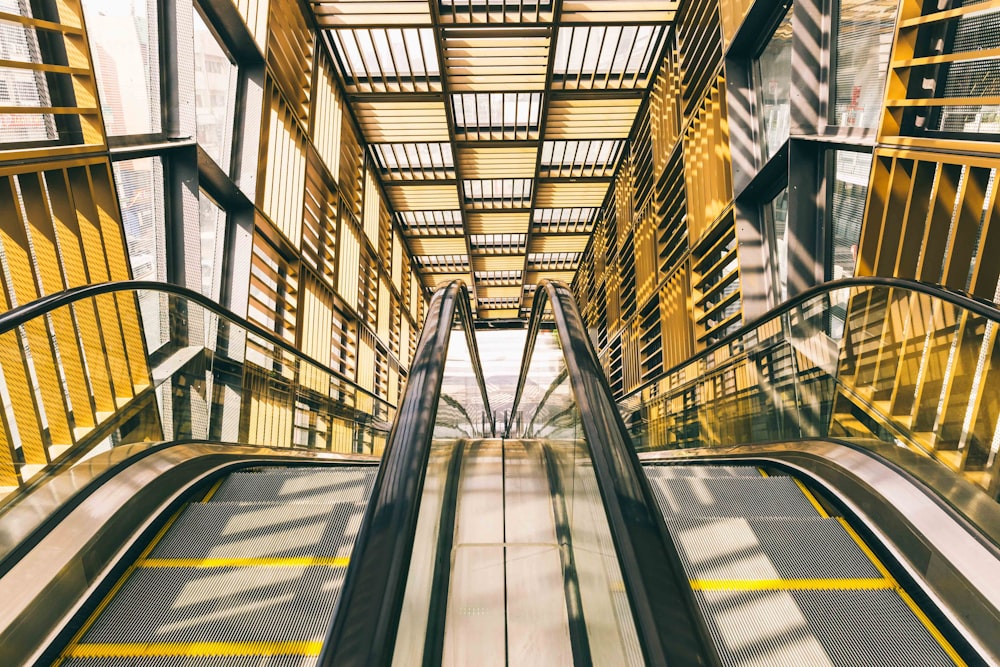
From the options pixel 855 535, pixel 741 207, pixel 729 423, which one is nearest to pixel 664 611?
pixel 855 535

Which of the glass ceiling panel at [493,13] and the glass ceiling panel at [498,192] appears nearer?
the glass ceiling panel at [493,13]

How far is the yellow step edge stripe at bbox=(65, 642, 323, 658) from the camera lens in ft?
4.75

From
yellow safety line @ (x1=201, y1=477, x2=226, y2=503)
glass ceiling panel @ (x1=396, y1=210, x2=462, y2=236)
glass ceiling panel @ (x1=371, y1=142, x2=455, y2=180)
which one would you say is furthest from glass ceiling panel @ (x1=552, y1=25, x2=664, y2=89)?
yellow safety line @ (x1=201, y1=477, x2=226, y2=503)

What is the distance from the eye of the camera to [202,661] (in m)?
1.43

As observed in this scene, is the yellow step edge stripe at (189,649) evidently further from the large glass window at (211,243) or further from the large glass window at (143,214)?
the large glass window at (211,243)

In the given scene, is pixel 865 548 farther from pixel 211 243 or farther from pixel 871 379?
→ pixel 211 243

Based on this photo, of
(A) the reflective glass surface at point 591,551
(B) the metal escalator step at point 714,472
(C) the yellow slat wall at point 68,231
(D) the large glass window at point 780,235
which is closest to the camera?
(A) the reflective glass surface at point 591,551

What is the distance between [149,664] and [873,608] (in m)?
2.00

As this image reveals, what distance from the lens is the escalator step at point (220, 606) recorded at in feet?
4.96

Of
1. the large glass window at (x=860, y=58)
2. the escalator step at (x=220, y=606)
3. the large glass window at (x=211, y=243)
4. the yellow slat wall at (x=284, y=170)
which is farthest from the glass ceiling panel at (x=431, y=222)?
the escalator step at (x=220, y=606)

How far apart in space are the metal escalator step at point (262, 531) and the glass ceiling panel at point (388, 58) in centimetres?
777

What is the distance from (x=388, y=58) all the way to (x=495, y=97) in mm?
2037

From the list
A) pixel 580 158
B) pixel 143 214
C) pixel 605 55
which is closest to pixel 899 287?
pixel 143 214

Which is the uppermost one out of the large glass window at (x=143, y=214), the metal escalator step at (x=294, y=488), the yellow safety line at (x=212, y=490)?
the large glass window at (x=143, y=214)
